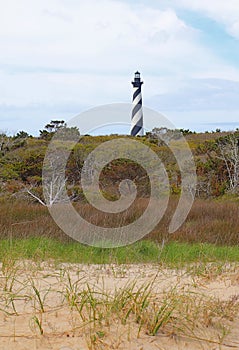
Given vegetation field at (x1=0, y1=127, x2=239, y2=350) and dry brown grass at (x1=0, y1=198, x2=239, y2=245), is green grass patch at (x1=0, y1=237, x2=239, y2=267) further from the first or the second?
dry brown grass at (x1=0, y1=198, x2=239, y2=245)

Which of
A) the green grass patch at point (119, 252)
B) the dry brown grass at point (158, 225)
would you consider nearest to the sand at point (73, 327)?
the green grass patch at point (119, 252)

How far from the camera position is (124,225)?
34.6 feet

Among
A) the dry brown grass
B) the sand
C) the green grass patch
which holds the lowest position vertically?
the sand

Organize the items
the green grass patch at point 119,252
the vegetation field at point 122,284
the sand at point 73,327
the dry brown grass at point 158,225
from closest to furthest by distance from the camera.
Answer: the sand at point 73,327 < the vegetation field at point 122,284 < the green grass patch at point 119,252 < the dry brown grass at point 158,225

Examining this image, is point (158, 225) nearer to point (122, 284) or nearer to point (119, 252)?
point (119, 252)

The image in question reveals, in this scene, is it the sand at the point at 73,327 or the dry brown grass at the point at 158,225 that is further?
the dry brown grass at the point at 158,225

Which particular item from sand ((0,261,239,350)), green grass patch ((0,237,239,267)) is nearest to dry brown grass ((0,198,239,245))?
green grass patch ((0,237,239,267))

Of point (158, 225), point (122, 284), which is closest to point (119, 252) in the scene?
point (122, 284)

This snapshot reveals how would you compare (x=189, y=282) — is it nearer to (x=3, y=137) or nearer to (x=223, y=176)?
(x=223, y=176)

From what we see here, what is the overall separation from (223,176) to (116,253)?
1255 cm

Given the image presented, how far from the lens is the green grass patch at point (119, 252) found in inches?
290

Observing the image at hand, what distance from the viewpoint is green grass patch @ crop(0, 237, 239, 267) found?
7.36 metres

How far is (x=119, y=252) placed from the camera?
8.05 metres

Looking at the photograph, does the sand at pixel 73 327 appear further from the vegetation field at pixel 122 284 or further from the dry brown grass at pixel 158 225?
the dry brown grass at pixel 158 225
